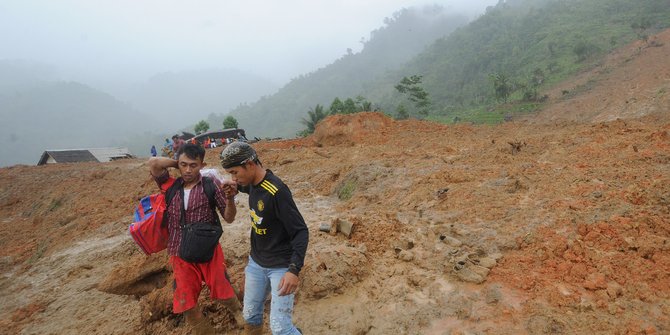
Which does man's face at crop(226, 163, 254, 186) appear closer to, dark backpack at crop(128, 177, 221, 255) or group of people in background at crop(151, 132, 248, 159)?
dark backpack at crop(128, 177, 221, 255)

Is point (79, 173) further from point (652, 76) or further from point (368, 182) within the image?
point (652, 76)

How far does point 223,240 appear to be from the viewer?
541cm

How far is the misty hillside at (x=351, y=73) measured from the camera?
97062 millimetres

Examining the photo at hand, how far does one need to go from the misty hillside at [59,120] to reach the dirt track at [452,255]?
121092mm

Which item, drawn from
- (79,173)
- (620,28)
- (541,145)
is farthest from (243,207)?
(620,28)

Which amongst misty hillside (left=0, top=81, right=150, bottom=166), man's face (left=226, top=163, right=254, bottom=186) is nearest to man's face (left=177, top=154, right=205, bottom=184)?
man's face (left=226, top=163, right=254, bottom=186)

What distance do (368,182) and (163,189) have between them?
486 centimetres

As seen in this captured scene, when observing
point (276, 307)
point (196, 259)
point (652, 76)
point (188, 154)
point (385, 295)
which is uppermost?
point (188, 154)

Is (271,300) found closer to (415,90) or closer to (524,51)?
(415,90)

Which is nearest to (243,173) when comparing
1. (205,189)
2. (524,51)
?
(205,189)

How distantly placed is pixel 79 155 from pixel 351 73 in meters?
93.3

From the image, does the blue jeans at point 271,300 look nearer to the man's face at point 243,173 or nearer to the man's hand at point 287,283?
the man's hand at point 287,283

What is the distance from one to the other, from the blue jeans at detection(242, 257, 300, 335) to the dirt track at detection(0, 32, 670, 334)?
0.87m

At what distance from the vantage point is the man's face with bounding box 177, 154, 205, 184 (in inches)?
108
